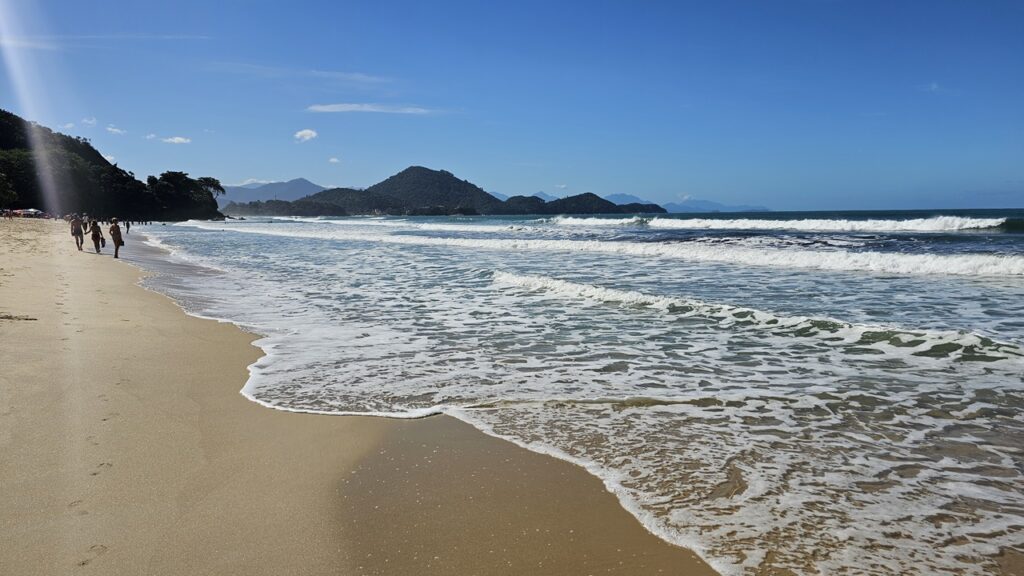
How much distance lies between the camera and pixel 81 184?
10112 cm

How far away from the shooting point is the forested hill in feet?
293

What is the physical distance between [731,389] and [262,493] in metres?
4.16

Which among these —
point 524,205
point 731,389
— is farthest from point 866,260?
point 524,205

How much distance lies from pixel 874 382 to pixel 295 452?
531cm

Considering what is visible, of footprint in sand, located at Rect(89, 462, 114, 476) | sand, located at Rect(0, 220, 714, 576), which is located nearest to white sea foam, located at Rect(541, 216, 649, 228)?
sand, located at Rect(0, 220, 714, 576)

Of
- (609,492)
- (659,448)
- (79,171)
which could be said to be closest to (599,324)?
(659,448)

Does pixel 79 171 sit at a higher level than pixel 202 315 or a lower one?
higher

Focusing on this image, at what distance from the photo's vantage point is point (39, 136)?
125 m

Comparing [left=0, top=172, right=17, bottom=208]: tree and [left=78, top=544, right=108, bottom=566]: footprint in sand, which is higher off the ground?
[left=0, top=172, right=17, bottom=208]: tree

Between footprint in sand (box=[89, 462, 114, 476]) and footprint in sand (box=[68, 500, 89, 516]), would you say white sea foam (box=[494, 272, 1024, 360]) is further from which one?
footprint in sand (box=[68, 500, 89, 516])

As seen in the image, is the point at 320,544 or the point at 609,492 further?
the point at 609,492

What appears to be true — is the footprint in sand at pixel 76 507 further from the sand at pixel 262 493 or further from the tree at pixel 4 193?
the tree at pixel 4 193

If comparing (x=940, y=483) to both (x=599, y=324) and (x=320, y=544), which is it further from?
(x=599, y=324)

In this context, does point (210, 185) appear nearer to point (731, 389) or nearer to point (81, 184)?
point (81, 184)
